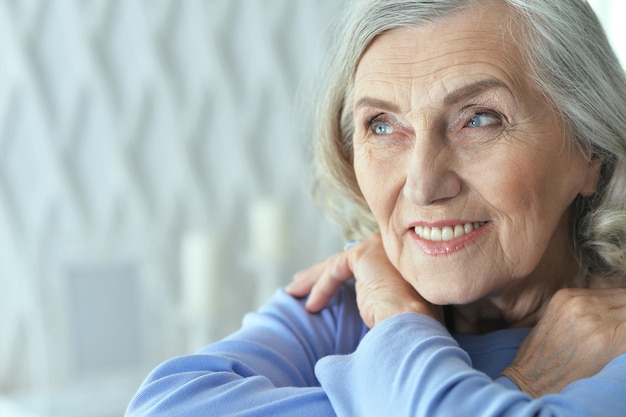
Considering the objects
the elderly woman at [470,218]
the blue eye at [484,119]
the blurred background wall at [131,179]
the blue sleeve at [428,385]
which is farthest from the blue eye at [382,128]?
the blurred background wall at [131,179]

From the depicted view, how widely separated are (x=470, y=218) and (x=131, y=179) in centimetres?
158

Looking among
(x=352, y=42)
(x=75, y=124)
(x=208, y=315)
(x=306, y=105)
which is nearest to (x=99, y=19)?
(x=75, y=124)

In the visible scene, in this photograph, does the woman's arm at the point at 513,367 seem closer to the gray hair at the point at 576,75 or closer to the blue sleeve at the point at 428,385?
the blue sleeve at the point at 428,385

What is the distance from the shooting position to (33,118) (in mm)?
2232

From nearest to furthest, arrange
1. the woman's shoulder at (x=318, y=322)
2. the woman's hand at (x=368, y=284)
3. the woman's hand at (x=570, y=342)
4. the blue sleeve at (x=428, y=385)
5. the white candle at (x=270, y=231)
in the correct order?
the blue sleeve at (x=428, y=385), the woman's hand at (x=570, y=342), the woman's hand at (x=368, y=284), the woman's shoulder at (x=318, y=322), the white candle at (x=270, y=231)

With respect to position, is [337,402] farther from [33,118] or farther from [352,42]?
[33,118]

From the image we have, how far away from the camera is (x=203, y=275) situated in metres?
2.27

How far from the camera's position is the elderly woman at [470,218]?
87cm

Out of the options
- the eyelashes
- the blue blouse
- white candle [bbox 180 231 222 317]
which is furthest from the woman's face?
white candle [bbox 180 231 222 317]

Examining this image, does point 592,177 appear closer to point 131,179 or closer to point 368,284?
point 368,284

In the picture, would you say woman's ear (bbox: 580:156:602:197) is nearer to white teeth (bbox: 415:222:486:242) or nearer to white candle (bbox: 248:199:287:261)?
white teeth (bbox: 415:222:486:242)

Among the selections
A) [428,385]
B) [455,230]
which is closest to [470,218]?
[455,230]

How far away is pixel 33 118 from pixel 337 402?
5.44 feet

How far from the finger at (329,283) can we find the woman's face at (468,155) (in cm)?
15
